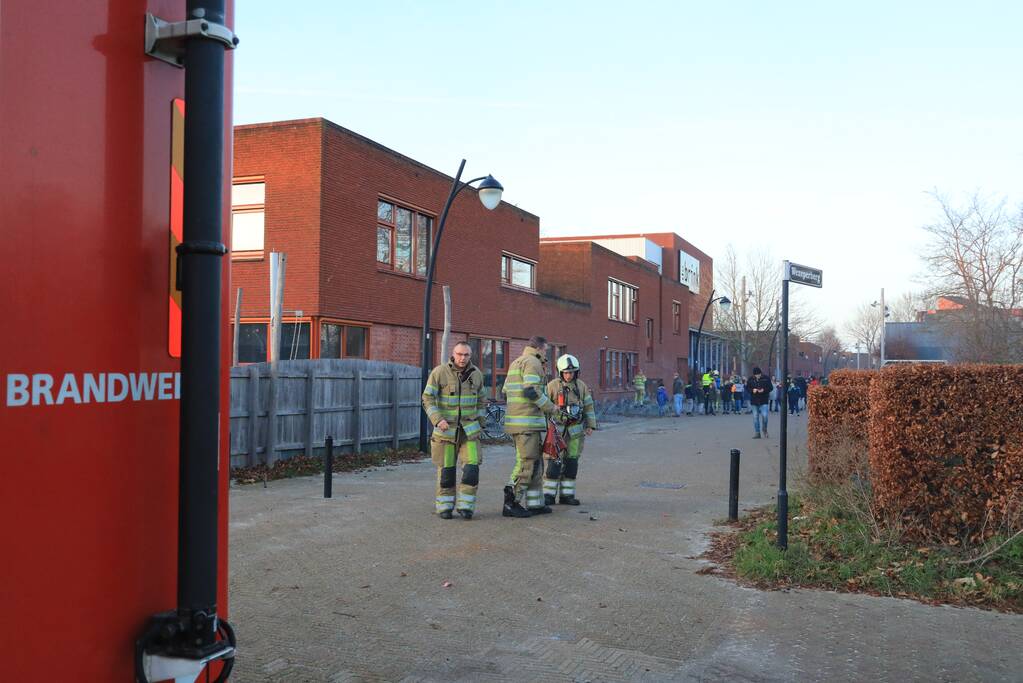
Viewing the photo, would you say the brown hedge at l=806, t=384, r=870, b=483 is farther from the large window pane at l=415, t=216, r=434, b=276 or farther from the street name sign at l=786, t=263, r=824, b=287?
the large window pane at l=415, t=216, r=434, b=276

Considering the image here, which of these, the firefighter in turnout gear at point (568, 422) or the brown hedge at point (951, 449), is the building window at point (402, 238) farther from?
the brown hedge at point (951, 449)

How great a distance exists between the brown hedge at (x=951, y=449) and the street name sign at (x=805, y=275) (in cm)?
99

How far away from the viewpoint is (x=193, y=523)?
1938 millimetres

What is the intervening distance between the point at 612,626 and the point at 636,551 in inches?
95.6

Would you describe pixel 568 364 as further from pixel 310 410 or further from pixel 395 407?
pixel 395 407

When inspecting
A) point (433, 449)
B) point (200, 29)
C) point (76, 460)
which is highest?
point (200, 29)

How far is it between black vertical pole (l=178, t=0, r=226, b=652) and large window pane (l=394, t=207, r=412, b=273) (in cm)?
1952

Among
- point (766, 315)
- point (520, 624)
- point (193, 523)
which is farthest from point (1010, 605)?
point (766, 315)

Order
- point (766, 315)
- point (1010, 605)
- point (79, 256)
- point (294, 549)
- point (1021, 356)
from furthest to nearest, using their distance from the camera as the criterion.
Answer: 1. point (766, 315)
2. point (1021, 356)
3. point (294, 549)
4. point (1010, 605)
5. point (79, 256)

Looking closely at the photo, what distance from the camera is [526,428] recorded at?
988cm

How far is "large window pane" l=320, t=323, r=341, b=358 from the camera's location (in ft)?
62.2

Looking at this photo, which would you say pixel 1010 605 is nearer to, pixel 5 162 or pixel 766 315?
pixel 5 162

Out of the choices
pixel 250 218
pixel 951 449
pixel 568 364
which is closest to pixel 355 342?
pixel 250 218

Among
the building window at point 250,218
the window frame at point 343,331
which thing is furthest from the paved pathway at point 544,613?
the building window at point 250,218
